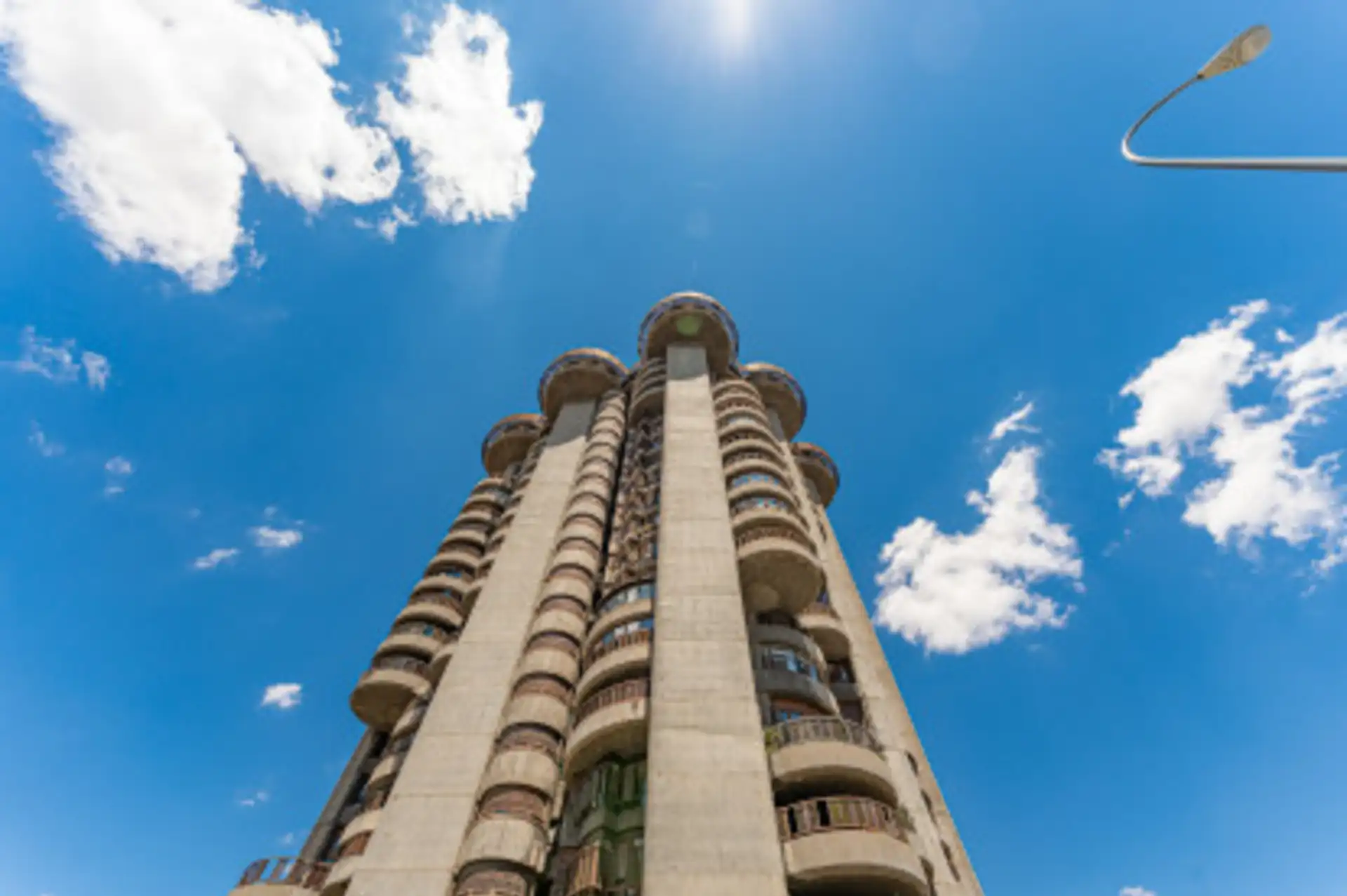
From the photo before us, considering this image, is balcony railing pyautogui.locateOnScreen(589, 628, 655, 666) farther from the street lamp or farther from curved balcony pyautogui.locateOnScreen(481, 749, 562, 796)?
the street lamp

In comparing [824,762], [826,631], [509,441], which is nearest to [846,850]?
[824,762]

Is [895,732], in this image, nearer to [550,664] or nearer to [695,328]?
[550,664]

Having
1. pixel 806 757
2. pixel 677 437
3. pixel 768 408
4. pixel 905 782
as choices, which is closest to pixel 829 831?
pixel 806 757

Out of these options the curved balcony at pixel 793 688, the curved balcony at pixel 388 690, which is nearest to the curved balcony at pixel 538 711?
the curved balcony at pixel 793 688

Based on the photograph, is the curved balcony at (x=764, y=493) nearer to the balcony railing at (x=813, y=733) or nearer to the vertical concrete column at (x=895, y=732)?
the vertical concrete column at (x=895, y=732)

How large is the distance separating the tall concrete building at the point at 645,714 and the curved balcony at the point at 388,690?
0.12 m

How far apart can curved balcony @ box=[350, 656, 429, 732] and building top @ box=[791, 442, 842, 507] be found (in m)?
32.9

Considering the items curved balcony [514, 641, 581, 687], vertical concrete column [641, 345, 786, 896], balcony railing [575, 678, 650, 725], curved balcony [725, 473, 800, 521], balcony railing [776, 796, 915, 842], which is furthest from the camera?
curved balcony [725, 473, 800, 521]

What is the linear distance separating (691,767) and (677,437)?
2230cm

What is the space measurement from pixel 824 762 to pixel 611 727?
23.3 ft

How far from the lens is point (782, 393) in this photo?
189 ft

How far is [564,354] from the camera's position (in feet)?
191

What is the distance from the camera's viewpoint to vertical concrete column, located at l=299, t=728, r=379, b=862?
100 ft

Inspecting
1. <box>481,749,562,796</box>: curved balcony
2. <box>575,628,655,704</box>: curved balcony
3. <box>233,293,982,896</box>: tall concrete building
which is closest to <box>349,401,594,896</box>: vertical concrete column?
<box>233,293,982,896</box>: tall concrete building
